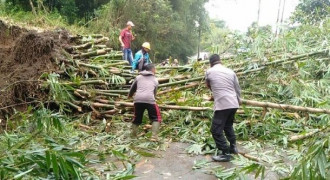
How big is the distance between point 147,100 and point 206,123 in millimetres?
1140

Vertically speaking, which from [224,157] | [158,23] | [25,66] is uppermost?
[158,23]

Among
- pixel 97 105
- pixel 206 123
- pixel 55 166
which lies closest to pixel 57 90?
pixel 97 105

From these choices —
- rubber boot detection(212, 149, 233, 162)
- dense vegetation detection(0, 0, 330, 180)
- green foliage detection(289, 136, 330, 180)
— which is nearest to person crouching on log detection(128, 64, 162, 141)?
dense vegetation detection(0, 0, 330, 180)

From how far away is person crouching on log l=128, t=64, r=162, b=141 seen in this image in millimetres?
5154

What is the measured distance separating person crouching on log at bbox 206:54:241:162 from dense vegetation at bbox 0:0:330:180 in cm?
28

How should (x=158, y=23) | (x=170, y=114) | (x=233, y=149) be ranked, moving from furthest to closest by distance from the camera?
(x=158, y=23) → (x=170, y=114) → (x=233, y=149)

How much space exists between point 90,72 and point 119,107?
1132 millimetres

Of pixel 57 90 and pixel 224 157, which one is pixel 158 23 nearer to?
pixel 57 90

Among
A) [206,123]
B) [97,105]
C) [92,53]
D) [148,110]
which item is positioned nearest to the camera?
[148,110]

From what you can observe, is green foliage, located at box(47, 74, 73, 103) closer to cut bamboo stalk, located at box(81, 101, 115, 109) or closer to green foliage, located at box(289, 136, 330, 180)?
cut bamboo stalk, located at box(81, 101, 115, 109)

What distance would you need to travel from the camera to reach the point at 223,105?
434 cm

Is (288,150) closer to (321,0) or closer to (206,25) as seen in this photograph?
(321,0)

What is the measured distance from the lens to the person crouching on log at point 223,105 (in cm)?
434

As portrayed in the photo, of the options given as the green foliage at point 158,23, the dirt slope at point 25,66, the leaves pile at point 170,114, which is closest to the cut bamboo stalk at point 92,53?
the leaves pile at point 170,114
